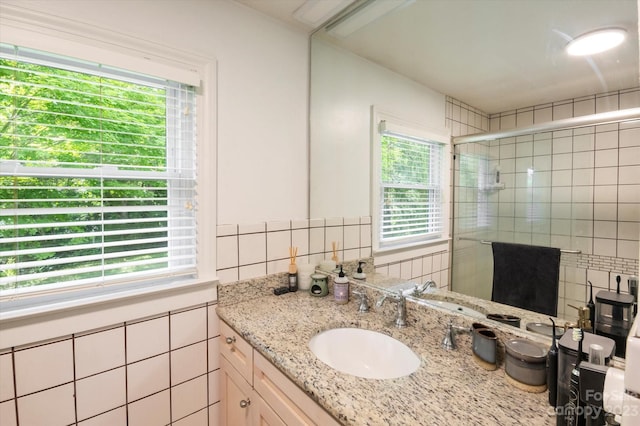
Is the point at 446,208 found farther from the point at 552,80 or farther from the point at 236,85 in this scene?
the point at 236,85

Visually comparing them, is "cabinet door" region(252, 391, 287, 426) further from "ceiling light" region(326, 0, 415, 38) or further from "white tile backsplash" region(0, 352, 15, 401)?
"ceiling light" region(326, 0, 415, 38)

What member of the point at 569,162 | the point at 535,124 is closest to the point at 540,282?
the point at 569,162

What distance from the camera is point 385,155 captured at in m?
1.52

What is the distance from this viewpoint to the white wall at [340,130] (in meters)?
1.61

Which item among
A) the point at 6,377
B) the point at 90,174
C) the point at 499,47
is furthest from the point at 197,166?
the point at 499,47

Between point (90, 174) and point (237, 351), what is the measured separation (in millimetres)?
913

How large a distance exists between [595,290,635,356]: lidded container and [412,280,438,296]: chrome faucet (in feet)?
1.65

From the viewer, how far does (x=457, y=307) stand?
111 centimetres

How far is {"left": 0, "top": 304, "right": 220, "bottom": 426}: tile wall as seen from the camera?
99 cm

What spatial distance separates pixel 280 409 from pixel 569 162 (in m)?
1.18

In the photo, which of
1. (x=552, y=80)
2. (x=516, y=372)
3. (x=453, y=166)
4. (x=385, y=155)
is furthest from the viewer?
(x=385, y=155)

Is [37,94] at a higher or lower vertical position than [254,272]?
higher

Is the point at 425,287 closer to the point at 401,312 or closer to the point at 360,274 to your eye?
the point at 401,312

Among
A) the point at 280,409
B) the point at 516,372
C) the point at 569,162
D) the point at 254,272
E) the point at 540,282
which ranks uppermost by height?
the point at 569,162
